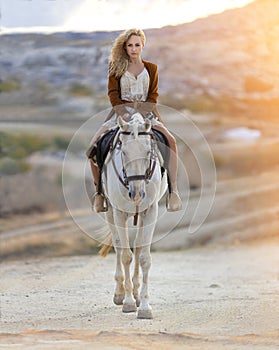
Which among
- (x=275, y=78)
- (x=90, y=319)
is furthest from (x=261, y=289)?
(x=275, y=78)

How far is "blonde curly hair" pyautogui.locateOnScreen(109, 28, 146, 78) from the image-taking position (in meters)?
9.67

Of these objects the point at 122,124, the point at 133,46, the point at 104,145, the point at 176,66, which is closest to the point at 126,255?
the point at 104,145

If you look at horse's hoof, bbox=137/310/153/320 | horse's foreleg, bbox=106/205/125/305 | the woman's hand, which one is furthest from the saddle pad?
horse's hoof, bbox=137/310/153/320

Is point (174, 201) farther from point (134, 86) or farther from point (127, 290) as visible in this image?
point (134, 86)

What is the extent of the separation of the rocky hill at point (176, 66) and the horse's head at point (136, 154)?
2417cm

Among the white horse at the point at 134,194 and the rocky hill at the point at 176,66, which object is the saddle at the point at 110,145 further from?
the rocky hill at the point at 176,66

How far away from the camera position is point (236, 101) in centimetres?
4022

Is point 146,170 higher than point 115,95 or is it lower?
lower

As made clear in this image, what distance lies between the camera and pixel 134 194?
28.8 feet

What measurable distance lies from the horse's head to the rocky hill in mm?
24167

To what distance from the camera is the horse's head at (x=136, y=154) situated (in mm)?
8828

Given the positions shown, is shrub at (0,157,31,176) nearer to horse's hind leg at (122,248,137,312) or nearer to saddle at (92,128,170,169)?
horse's hind leg at (122,248,137,312)

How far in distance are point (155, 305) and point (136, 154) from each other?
262cm

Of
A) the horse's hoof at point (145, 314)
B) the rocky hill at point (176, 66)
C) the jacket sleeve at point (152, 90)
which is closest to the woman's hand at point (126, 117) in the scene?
the jacket sleeve at point (152, 90)
